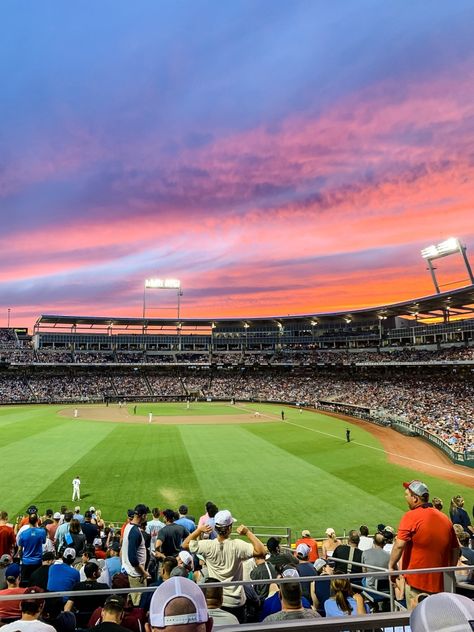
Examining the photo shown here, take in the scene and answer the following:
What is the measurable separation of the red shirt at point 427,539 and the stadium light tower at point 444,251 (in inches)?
2108

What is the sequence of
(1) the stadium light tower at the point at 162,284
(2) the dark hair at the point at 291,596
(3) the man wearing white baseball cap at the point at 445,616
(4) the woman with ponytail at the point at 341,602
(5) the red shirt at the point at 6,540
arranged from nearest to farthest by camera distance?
(3) the man wearing white baseball cap at the point at 445,616, (2) the dark hair at the point at 291,596, (4) the woman with ponytail at the point at 341,602, (5) the red shirt at the point at 6,540, (1) the stadium light tower at the point at 162,284

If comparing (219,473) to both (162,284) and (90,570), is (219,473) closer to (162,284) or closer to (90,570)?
(90,570)

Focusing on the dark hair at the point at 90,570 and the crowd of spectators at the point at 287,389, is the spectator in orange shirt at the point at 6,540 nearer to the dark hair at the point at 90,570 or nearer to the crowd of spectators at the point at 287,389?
the dark hair at the point at 90,570

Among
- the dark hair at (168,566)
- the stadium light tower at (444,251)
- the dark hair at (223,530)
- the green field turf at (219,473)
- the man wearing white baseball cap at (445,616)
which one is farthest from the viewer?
the stadium light tower at (444,251)

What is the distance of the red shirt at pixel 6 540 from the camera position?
1030 cm

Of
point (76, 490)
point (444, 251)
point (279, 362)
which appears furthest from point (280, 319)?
point (76, 490)

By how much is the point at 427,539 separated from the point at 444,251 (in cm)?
5906

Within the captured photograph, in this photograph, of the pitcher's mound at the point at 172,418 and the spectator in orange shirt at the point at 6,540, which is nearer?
the spectator in orange shirt at the point at 6,540

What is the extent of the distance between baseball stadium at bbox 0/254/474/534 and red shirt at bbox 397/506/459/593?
10.7m

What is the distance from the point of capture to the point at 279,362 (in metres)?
91.4

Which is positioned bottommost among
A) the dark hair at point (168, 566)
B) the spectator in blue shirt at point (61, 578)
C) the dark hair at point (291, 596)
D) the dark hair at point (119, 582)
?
the spectator in blue shirt at point (61, 578)

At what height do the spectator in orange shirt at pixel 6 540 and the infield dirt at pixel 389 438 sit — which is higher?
the spectator in orange shirt at pixel 6 540

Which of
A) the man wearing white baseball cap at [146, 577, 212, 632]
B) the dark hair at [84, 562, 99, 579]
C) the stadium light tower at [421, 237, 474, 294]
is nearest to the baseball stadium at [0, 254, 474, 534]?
the stadium light tower at [421, 237, 474, 294]

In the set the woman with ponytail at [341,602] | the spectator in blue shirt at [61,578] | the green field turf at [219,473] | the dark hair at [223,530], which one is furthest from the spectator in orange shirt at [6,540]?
the green field turf at [219,473]
